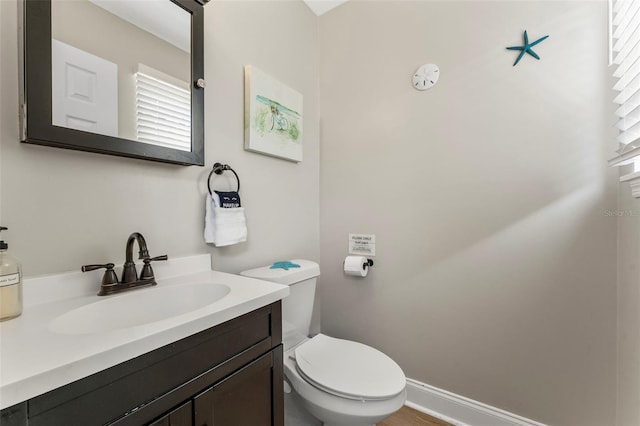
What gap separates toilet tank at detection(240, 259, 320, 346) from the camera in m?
1.22

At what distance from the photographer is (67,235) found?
2.60ft

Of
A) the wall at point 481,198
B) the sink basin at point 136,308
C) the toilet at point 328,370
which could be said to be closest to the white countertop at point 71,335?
the sink basin at point 136,308

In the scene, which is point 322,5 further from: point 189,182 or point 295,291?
point 295,291

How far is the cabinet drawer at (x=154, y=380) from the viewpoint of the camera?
446 millimetres

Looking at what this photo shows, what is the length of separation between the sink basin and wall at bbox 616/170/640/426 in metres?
1.44

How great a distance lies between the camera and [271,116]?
56.9 inches

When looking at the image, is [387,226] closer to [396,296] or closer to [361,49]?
[396,296]

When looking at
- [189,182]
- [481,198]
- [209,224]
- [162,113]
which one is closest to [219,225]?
[209,224]

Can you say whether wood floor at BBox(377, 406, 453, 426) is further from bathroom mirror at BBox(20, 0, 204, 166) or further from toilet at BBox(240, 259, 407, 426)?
bathroom mirror at BBox(20, 0, 204, 166)

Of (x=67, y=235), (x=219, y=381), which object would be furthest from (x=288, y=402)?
(x=67, y=235)

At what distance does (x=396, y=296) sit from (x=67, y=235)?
151cm

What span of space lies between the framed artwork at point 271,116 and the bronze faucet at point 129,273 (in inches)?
26.5

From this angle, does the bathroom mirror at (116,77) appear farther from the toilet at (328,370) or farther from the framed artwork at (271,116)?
the toilet at (328,370)

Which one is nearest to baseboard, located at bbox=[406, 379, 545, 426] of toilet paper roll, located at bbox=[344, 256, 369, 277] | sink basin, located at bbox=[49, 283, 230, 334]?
toilet paper roll, located at bbox=[344, 256, 369, 277]
